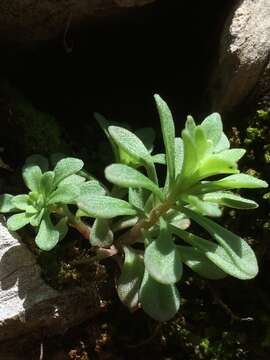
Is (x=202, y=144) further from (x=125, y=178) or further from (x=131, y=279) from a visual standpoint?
(x=131, y=279)

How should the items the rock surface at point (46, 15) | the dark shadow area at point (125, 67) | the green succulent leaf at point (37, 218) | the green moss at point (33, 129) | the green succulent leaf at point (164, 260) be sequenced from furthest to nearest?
the dark shadow area at point (125, 67) → the green moss at point (33, 129) → the rock surface at point (46, 15) → the green succulent leaf at point (37, 218) → the green succulent leaf at point (164, 260)

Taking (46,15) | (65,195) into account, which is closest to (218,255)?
(65,195)

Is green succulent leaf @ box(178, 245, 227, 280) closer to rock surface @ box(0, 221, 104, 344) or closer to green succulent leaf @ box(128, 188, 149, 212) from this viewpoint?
green succulent leaf @ box(128, 188, 149, 212)

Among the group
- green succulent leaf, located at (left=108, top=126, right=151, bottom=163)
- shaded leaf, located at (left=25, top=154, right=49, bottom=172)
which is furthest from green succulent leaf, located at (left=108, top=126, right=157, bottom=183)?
shaded leaf, located at (left=25, top=154, right=49, bottom=172)

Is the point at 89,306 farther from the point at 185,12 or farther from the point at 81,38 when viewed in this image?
the point at 185,12

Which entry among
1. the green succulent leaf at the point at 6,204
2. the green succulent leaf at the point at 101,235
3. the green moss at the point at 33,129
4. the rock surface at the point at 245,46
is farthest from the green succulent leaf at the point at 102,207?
the rock surface at the point at 245,46

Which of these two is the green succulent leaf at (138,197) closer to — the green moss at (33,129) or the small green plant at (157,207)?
the small green plant at (157,207)
